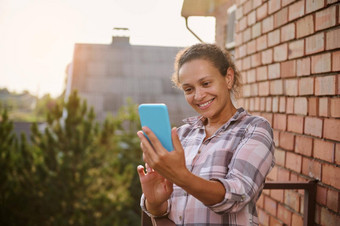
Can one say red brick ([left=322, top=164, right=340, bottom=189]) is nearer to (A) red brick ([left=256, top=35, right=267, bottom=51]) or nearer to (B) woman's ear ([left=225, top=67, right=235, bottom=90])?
(B) woman's ear ([left=225, top=67, right=235, bottom=90])

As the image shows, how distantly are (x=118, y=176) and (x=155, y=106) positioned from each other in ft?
23.0

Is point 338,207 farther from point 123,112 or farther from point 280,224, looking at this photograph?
point 123,112

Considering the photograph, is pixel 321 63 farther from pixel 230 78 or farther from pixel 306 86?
pixel 230 78

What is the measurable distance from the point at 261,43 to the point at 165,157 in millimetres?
1737

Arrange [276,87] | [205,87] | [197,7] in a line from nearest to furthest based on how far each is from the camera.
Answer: [205,87] → [276,87] → [197,7]

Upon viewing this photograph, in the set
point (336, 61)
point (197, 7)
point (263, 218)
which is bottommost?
point (263, 218)

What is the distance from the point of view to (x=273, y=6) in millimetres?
2383

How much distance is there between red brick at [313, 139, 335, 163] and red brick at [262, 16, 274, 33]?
3.03 feet

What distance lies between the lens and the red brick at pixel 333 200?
1636 mm

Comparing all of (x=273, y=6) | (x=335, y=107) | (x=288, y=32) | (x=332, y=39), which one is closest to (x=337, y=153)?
(x=335, y=107)

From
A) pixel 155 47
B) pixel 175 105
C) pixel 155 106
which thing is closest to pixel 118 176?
pixel 175 105

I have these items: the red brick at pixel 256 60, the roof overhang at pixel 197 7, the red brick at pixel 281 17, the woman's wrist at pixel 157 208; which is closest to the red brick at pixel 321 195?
the woman's wrist at pixel 157 208

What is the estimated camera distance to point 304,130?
1.95 meters

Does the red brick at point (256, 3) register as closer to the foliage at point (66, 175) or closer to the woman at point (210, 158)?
the woman at point (210, 158)
